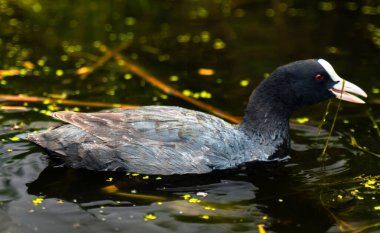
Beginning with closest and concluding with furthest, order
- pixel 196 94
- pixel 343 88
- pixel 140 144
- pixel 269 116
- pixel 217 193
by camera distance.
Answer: pixel 217 193
pixel 140 144
pixel 343 88
pixel 269 116
pixel 196 94

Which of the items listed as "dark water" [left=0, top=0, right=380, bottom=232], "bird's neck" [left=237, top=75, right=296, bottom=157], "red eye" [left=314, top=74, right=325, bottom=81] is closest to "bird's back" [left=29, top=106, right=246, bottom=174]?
"dark water" [left=0, top=0, right=380, bottom=232]

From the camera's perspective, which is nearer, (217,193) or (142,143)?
(217,193)

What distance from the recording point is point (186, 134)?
595 centimetres

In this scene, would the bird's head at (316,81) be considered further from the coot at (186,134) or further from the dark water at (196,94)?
Answer: the dark water at (196,94)

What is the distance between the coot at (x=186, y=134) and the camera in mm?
5922

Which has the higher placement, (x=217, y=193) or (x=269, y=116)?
(x=269, y=116)

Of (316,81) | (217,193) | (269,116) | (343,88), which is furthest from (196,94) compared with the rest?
(217,193)

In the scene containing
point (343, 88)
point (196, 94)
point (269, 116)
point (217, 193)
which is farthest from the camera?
point (196, 94)

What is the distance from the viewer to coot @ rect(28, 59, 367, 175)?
5.92 m

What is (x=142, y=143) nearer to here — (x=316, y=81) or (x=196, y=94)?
(x=316, y=81)

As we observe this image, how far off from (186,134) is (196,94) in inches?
93.4

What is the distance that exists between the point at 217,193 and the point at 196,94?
9.41ft

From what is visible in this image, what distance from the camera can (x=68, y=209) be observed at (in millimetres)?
5145

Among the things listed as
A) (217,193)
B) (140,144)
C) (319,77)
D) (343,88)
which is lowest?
(217,193)
